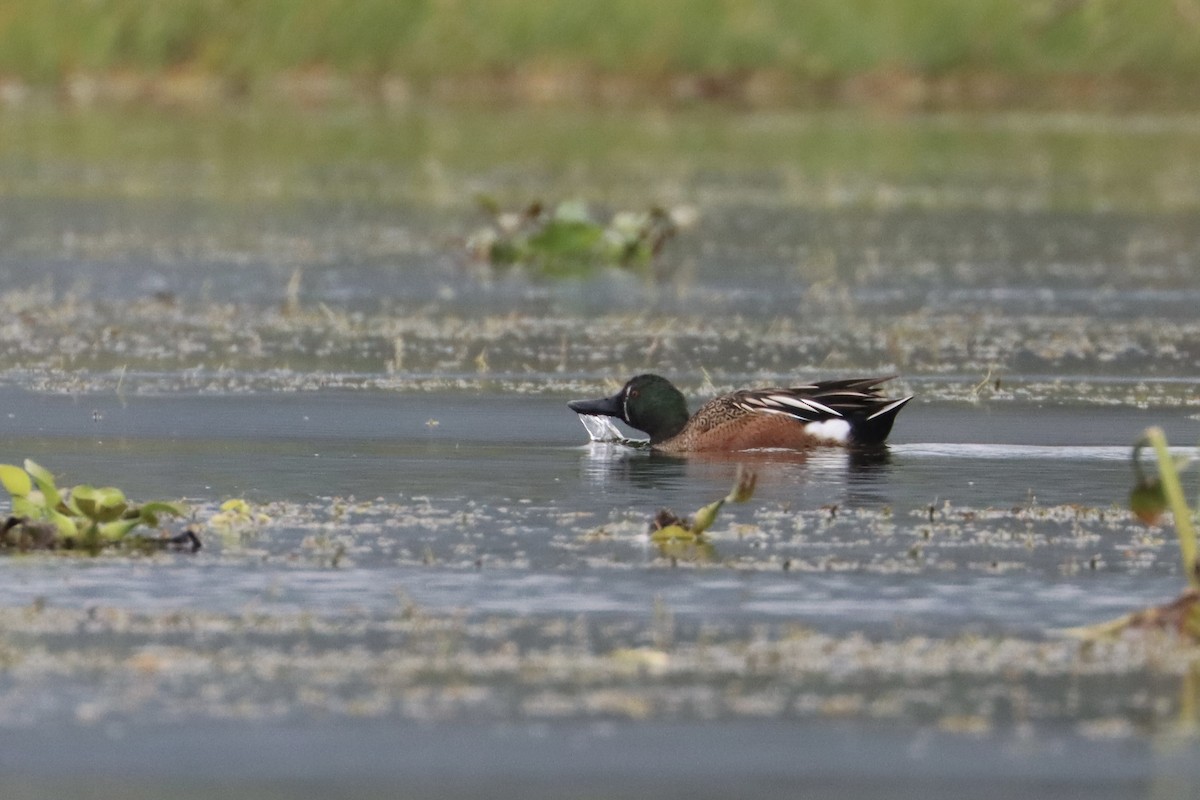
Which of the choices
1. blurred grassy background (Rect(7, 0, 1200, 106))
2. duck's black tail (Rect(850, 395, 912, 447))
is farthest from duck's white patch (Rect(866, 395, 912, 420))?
blurred grassy background (Rect(7, 0, 1200, 106))

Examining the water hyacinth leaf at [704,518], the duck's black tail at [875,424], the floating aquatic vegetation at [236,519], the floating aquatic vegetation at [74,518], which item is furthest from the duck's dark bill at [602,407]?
the floating aquatic vegetation at [74,518]

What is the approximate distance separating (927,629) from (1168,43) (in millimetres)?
41376

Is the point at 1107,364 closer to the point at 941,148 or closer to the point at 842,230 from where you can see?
the point at 842,230

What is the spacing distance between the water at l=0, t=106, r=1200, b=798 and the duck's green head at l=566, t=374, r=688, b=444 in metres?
0.12

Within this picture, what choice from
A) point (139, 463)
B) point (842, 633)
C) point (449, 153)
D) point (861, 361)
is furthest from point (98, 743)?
point (449, 153)

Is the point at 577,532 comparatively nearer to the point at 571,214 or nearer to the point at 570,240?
the point at 571,214

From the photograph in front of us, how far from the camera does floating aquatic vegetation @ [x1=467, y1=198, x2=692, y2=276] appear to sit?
19.4 meters

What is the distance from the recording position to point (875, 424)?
35.0ft

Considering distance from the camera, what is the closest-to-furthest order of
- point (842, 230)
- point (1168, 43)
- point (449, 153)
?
point (842, 230) < point (449, 153) < point (1168, 43)

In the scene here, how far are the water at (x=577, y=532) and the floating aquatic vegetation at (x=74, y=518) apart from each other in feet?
0.36

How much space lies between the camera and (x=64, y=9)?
47.6 m

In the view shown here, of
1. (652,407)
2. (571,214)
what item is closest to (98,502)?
(652,407)

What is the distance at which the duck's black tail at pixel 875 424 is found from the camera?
1058 cm

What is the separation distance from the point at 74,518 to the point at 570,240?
1131 cm
